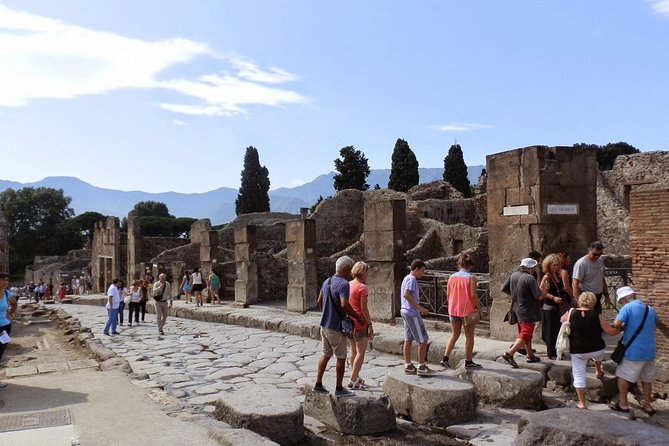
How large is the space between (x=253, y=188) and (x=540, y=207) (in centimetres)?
6009

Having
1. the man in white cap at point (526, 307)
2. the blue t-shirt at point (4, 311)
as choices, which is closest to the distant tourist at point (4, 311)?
the blue t-shirt at point (4, 311)

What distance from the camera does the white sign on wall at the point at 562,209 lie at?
9.23m

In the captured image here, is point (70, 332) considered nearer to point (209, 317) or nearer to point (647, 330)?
point (209, 317)

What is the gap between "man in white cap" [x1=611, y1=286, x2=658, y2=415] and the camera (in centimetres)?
630

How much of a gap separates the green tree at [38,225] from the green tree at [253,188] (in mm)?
23386

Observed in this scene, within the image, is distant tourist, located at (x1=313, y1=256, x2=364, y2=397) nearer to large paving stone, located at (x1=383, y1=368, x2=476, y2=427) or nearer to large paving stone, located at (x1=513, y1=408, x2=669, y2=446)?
large paving stone, located at (x1=383, y1=368, x2=476, y2=427)

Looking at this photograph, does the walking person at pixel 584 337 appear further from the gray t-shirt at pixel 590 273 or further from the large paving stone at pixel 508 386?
the gray t-shirt at pixel 590 273

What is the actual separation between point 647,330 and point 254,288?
502 inches

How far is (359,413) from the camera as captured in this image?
5848 mm

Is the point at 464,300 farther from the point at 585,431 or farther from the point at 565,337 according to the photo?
the point at 585,431

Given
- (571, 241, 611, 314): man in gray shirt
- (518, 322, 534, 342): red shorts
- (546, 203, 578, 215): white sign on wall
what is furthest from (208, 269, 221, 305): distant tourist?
(571, 241, 611, 314): man in gray shirt

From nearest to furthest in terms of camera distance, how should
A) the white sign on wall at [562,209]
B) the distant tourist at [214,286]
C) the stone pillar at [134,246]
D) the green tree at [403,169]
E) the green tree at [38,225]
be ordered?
1. the white sign on wall at [562,209]
2. the distant tourist at [214,286]
3. the stone pillar at [134,246]
4. the green tree at [403,169]
5. the green tree at [38,225]

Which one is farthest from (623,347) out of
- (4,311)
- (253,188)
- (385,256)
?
(253,188)

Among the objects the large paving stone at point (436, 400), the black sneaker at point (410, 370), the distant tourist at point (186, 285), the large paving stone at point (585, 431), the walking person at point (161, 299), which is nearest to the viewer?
the large paving stone at point (585, 431)
